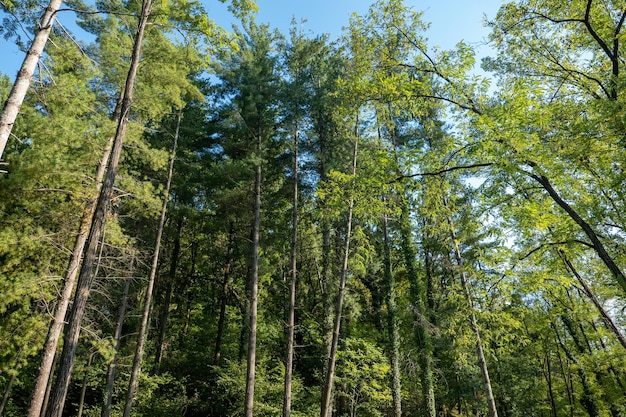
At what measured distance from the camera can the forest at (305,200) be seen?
5094 mm

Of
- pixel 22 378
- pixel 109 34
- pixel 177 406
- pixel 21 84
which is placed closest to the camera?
pixel 21 84

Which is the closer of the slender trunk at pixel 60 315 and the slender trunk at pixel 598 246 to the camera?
the slender trunk at pixel 598 246

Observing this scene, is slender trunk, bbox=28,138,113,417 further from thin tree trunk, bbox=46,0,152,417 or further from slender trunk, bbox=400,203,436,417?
slender trunk, bbox=400,203,436,417

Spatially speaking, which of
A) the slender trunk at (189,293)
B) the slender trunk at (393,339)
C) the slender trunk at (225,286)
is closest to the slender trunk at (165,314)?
the slender trunk at (189,293)

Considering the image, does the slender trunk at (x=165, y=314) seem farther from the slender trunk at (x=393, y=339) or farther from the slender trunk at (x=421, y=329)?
the slender trunk at (x=421, y=329)

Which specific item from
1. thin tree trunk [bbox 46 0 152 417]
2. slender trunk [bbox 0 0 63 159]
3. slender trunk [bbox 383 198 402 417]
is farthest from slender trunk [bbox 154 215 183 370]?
slender trunk [bbox 0 0 63 159]

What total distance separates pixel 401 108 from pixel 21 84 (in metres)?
5.91

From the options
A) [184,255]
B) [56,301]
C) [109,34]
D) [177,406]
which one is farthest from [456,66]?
[184,255]

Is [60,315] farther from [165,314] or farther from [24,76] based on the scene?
[165,314]

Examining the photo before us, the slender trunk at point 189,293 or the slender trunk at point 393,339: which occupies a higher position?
the slender trunk at point 189,293

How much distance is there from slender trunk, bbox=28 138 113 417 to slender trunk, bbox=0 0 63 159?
6.55ft

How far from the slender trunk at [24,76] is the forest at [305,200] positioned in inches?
1.3

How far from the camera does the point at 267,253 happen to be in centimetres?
1485

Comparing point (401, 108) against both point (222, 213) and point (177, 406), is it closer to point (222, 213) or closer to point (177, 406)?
point (222, 213)
